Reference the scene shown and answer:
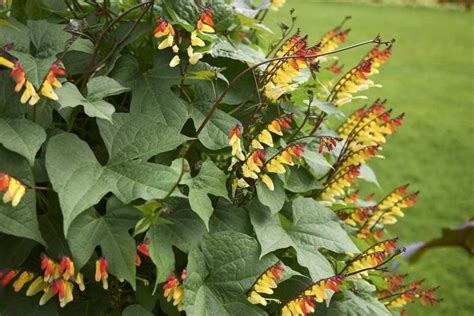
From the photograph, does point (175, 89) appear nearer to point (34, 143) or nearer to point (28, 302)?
point (34, 143)

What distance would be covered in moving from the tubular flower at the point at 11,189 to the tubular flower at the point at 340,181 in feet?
2.02

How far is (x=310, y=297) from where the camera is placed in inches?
40.9

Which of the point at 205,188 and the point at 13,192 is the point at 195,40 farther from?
the point at 13,192

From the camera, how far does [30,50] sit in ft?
3.77

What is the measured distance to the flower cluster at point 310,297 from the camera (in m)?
1.03

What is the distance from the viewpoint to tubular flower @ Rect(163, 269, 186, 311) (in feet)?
3.23

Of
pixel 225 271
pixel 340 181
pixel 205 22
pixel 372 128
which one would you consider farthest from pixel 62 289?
pixel 372 128

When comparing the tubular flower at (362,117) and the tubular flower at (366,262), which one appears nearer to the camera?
the tubular flower at (366,262)

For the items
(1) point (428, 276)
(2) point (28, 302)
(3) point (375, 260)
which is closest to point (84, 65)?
(2) point (28, 302)

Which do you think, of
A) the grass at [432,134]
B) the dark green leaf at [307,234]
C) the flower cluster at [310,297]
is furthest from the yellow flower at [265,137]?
the grass at [432,134]

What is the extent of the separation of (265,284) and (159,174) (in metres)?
0.24

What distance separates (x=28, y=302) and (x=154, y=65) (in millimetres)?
433

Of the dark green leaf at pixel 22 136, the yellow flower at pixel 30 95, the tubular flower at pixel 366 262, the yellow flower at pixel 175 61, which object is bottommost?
the tubular flower at pixel 366 262

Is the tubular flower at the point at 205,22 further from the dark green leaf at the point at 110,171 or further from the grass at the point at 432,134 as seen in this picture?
the grass at the point at 432,134
